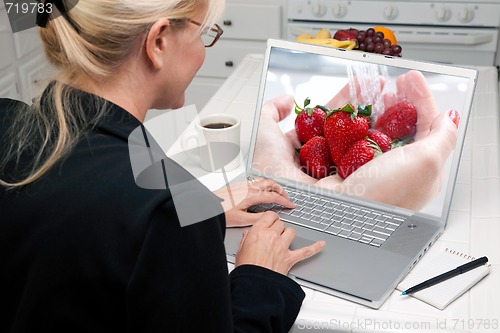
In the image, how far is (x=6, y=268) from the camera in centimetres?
72

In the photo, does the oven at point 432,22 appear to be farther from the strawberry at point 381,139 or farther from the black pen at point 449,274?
the black pen at point 449,274

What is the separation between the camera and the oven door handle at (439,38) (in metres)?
2.39

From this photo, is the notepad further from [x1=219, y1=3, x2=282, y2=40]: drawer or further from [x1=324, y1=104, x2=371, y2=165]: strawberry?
[x1=219, y1=3, x2=282, y2=40]: drawer

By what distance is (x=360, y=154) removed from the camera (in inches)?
47.3

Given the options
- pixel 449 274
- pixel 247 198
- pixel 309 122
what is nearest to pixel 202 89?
pixel 309 122

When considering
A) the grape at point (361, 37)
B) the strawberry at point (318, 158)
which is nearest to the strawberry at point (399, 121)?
the strawberry at point (318, 158)

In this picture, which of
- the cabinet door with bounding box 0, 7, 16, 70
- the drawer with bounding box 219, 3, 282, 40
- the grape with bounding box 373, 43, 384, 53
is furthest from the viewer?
the drawer with bounding box 219, 3, 282, 40

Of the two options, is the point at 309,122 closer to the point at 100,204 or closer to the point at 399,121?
the point at 399,121

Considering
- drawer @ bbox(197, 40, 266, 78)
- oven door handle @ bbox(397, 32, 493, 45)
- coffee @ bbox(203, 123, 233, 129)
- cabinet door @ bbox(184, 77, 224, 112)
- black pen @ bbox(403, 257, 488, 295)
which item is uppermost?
coffee @ bbox(203, 123, 233, 129)

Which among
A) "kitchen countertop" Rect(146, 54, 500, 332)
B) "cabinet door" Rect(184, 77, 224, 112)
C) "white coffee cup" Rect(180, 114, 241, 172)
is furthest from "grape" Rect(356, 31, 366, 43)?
"cabinet door" Rect(184, 77, 224, 112)

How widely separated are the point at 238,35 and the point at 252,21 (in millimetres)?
92

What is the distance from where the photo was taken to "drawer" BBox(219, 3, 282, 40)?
2.57 meters

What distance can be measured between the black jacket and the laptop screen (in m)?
0.54

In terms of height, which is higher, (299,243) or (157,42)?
(157,42)
